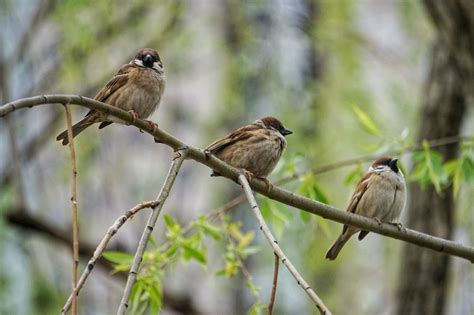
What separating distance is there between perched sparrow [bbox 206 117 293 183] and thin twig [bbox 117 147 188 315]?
54.2 inches

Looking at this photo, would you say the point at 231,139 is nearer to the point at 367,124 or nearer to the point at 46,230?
the point at 367,124

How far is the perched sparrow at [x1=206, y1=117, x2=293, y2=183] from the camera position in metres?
4.54

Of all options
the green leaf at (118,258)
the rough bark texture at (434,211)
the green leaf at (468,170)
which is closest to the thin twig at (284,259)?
the green leaf at (118,258)

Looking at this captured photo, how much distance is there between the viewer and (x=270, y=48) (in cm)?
898

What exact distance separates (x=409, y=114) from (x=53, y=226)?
3.79m

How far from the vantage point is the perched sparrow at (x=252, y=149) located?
4.54m

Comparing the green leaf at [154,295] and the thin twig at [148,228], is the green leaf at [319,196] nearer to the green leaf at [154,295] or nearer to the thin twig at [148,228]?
the green leaf at [154,295]

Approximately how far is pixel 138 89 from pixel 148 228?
5.37ft

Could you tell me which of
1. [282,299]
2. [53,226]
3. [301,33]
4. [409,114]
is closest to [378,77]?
[301,33]

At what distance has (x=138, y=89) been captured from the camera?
14.1 feet

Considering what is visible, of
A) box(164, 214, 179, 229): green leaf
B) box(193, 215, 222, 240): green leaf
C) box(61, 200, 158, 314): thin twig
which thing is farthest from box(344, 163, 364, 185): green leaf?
box(61, 200, 158, 314): thin twig

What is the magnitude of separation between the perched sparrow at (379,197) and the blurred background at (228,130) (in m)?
1.50

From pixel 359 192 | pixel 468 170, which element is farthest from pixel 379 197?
pixel 468 170

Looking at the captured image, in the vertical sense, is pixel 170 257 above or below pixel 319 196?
below
